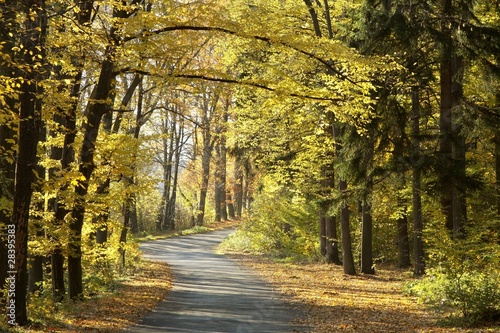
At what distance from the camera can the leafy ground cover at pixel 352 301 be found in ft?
36.7

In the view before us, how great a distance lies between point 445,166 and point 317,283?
594cm

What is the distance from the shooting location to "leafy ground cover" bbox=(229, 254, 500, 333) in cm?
1118

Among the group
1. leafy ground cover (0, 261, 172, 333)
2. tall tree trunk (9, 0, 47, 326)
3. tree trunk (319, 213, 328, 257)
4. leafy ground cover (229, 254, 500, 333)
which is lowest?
leafy ground cover (229, 254, 500, 333)

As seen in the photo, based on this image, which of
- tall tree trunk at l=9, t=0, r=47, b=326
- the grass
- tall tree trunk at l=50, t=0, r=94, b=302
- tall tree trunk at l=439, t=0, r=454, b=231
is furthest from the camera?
tall tree trunk at l=439, t=0, r=454, b=231

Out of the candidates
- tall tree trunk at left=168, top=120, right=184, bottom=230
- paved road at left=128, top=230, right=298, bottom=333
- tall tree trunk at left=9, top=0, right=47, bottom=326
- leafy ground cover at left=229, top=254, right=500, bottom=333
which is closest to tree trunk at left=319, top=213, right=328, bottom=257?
leafy ground cover at left=229, top=254, right=500, bottom=333

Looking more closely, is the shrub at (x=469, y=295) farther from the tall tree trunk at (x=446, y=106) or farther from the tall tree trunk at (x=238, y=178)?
the tall tree trunk at (x=238, y=178)

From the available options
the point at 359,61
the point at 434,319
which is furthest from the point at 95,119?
the point at 434,319

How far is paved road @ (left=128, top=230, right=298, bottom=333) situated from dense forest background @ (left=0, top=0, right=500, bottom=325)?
7.57ft

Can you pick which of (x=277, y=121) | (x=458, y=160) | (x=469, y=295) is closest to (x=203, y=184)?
(x=277, y=121)

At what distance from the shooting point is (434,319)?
461 inches

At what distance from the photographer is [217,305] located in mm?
14305

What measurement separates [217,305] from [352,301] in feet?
11.1

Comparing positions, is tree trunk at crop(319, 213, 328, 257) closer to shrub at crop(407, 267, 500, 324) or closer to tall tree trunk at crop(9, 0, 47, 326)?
shrub at crop(407, 267, 500, 324)

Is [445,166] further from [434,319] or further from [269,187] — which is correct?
[269,187]
